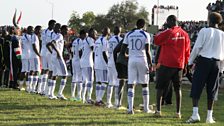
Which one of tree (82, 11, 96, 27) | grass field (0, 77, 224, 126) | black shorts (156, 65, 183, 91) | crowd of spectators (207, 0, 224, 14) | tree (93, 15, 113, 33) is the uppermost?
tree (82, 11, 96, 27)

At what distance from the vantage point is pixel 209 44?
35.3 feet

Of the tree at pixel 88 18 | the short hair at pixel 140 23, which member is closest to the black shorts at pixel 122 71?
the short hair at pixel 140 23

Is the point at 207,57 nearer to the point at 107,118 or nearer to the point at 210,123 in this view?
the point at 210,123

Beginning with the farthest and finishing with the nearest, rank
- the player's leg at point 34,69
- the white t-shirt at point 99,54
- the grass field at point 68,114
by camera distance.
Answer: the player's leg at point 34,69 → the white t-shirt at point 99,54 → the grass field at point 68,114

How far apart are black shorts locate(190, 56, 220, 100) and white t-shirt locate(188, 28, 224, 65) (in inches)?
5.0

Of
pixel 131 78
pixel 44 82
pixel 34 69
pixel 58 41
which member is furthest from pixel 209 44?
pixel 34 69

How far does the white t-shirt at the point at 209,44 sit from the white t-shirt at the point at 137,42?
1492 millimetres

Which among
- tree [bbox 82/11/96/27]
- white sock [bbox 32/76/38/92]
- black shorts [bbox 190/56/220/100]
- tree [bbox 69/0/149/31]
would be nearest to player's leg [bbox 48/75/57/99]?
white sock [bbox 32/76/38/92]

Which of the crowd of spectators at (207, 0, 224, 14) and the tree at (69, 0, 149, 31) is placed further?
the tree at (69, 0, 149, 31)

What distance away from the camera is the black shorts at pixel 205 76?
10.8 m

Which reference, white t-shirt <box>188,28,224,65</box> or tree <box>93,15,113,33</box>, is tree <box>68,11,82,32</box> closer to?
tree <box>93,15,113,33</box>

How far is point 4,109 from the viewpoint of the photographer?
12.6 metres

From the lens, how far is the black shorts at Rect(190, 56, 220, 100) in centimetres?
1080

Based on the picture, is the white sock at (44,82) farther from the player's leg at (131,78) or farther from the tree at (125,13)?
the tree at (125,13)
